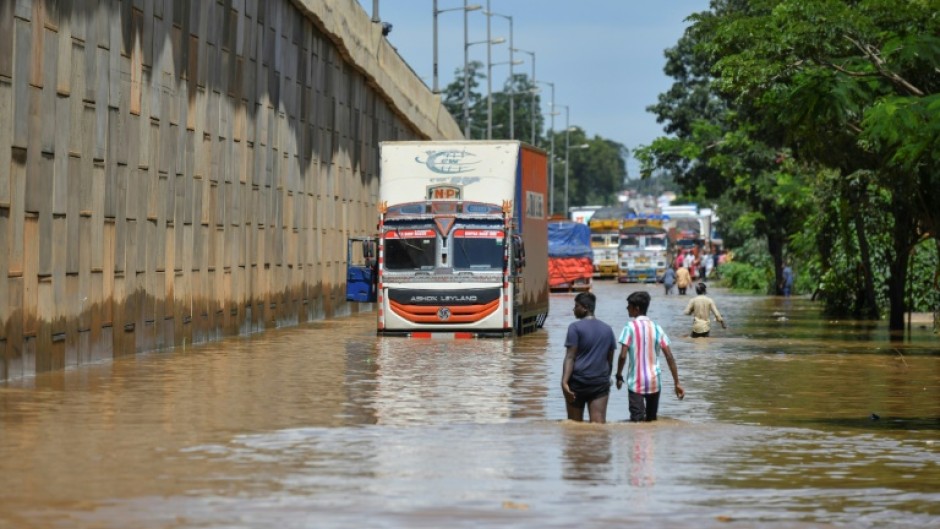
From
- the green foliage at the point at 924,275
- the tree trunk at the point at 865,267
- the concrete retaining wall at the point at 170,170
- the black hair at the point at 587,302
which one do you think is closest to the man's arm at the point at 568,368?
the black hair at the point at 587,302

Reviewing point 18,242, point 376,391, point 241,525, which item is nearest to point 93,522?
point 241,525

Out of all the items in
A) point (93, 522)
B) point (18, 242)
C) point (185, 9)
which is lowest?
point (93, 522)

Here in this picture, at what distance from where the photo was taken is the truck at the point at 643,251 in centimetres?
9812

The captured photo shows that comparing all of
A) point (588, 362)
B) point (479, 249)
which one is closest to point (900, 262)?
point (479, 249)

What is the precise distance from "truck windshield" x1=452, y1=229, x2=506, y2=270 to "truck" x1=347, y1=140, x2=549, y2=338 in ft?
0.07

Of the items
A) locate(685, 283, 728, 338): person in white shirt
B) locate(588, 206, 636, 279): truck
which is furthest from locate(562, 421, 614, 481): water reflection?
locate(588, 206, 636, 279): truck

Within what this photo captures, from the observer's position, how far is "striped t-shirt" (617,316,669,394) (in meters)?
17.9

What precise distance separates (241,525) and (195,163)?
1064 inches

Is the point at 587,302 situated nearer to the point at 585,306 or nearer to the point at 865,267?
the point at 585,306

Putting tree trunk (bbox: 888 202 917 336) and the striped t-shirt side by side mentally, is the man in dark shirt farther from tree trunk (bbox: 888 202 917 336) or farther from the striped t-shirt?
tree trunk (bbox: 888 202 917 336)

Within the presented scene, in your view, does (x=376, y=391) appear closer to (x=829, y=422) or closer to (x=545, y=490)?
(x=829, y=422)

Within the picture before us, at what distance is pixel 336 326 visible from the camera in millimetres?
47781

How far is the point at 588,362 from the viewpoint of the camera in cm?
1772

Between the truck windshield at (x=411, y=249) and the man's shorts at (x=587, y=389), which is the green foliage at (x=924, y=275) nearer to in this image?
the truck windshield at (x=411, y=249)
